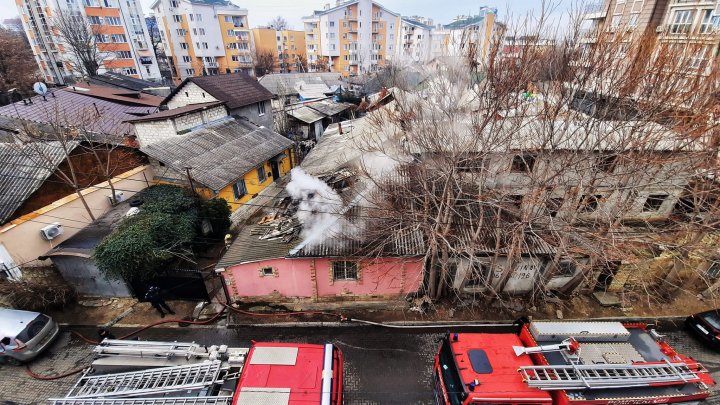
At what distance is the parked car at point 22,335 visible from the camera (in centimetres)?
1009

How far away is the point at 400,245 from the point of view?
1209 cm

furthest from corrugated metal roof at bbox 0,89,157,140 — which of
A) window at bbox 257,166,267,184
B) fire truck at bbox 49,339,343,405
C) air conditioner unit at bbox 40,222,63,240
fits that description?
fire truck at bbox 49,339,343,405

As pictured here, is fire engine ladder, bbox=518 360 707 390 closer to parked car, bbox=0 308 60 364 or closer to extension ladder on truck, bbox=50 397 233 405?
extension ladder on truck, bbox=50 397 233 405

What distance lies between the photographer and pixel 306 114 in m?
33.0

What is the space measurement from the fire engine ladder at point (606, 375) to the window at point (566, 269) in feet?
17.8

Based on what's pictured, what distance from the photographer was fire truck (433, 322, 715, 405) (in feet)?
23.6

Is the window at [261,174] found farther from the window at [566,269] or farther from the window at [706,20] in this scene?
the window at [706,20]

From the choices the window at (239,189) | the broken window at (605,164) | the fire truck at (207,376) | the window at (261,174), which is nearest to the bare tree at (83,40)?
the window at (261,174)

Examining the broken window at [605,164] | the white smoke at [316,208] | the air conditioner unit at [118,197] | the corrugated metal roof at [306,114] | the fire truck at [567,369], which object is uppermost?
the broken window at [605,164]

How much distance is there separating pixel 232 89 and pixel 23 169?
1439cm

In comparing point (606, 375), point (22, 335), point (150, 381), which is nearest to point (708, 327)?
point (606, 375)

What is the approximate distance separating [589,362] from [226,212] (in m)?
16.3

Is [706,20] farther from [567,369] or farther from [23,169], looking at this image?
[23,169]

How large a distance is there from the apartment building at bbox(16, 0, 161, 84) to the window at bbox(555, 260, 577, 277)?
59.9m
